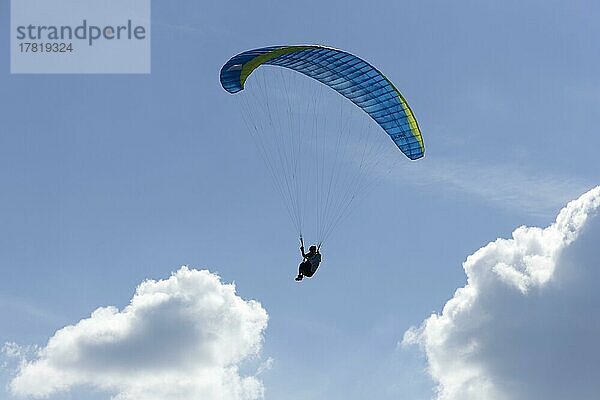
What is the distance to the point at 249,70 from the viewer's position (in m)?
58.2

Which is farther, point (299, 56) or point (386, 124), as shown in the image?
point (386, 124)

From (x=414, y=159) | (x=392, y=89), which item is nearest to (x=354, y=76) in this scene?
(x=392, y=89)

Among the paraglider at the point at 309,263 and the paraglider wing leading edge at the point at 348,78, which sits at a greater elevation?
the paraglider wing leading edge at the point at 348,78

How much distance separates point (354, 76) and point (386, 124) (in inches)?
165

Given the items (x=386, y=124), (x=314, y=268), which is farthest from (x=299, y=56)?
(x=314, y=268)

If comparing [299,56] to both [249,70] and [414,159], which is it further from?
[414,159]

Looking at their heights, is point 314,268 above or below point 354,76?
below

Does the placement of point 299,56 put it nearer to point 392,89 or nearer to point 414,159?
point 392,89

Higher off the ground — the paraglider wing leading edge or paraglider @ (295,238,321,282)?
the paraglider wing leading edge

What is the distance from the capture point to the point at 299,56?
57719 mm

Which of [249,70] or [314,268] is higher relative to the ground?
[249,70]

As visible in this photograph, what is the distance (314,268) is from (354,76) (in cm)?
1011

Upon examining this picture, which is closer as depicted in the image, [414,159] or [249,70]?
[249,70]

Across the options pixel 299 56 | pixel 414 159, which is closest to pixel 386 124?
pixel 414 159
